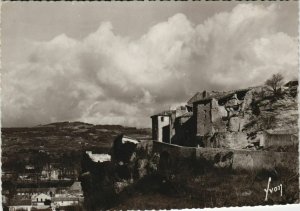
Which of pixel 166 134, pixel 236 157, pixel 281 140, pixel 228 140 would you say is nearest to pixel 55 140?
pixel 166 134

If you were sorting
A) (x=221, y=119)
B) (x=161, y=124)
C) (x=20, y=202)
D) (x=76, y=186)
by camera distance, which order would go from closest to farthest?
(x=20, y=202), (x=76, y=186), (x=161, y=124), (x=221, y=119)

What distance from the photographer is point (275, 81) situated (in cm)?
791

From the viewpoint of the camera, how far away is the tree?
7.80 m

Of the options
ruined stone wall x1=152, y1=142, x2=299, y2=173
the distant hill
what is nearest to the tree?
ruined stone wall x1=152, y1=142, x2=299, y2=173

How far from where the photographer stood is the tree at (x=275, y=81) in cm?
780

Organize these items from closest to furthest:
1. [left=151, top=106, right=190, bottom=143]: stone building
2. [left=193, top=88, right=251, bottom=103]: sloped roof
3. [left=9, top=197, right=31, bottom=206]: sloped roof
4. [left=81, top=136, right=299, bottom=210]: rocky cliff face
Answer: [left=9, top=197, right=31, bottom=206]: sloped roof → [left=81, top=136, right=299, bottom=210]: rocky cliff face → [left=151, top=106, right=190, bottom=143]: stone building → [left=193, top=88, right=251, bottom=103]: sloped roof

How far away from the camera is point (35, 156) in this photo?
272 inches

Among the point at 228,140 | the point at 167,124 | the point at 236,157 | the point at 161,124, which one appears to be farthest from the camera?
the point at 228,140

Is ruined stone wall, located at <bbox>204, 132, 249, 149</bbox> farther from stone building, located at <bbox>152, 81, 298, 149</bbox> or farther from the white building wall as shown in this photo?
the white building wall

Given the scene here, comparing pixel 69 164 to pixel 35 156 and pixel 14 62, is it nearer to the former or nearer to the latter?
pixel 35 156

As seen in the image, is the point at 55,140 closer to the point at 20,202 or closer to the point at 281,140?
the point at 20,202

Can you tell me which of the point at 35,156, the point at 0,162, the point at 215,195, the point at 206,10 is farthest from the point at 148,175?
the point at 206,10

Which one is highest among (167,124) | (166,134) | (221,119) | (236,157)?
(221,119)

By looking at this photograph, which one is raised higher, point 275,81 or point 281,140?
point 275,81
